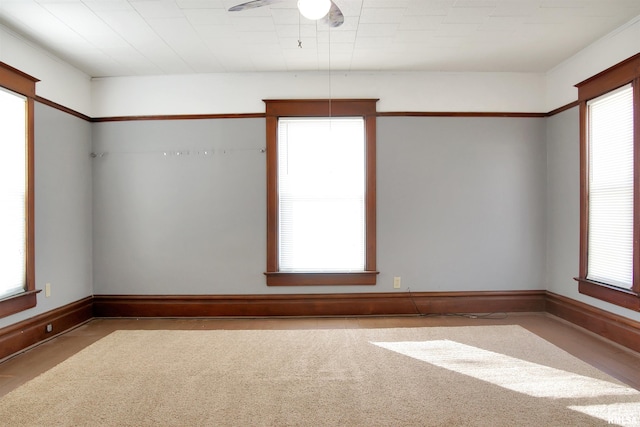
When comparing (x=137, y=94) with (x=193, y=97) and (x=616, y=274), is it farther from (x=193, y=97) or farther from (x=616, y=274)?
(x=616, y=274)

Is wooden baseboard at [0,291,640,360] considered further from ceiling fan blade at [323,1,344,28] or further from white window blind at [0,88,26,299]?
ceiling fan blade at [323,1,344,28]

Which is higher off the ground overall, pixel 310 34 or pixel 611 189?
pixel 310 34

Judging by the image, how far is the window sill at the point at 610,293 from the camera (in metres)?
3.03

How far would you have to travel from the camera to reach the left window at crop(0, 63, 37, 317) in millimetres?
2984

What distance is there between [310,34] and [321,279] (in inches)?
93.1

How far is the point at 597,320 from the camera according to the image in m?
3.42

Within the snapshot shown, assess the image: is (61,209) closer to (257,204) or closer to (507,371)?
(257,204)

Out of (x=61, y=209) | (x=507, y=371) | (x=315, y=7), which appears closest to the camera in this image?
(x=315, y=7)

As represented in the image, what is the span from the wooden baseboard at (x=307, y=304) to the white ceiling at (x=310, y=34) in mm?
2401

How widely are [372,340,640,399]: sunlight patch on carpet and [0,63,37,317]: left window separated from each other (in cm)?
298

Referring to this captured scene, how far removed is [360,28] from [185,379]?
9.70ft

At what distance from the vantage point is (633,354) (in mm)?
2986

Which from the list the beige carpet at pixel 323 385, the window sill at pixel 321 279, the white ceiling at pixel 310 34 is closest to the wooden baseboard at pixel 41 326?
the beige carpet at pixel 323 385

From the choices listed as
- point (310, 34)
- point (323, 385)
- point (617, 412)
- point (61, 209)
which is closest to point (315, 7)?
point (310, 34)
